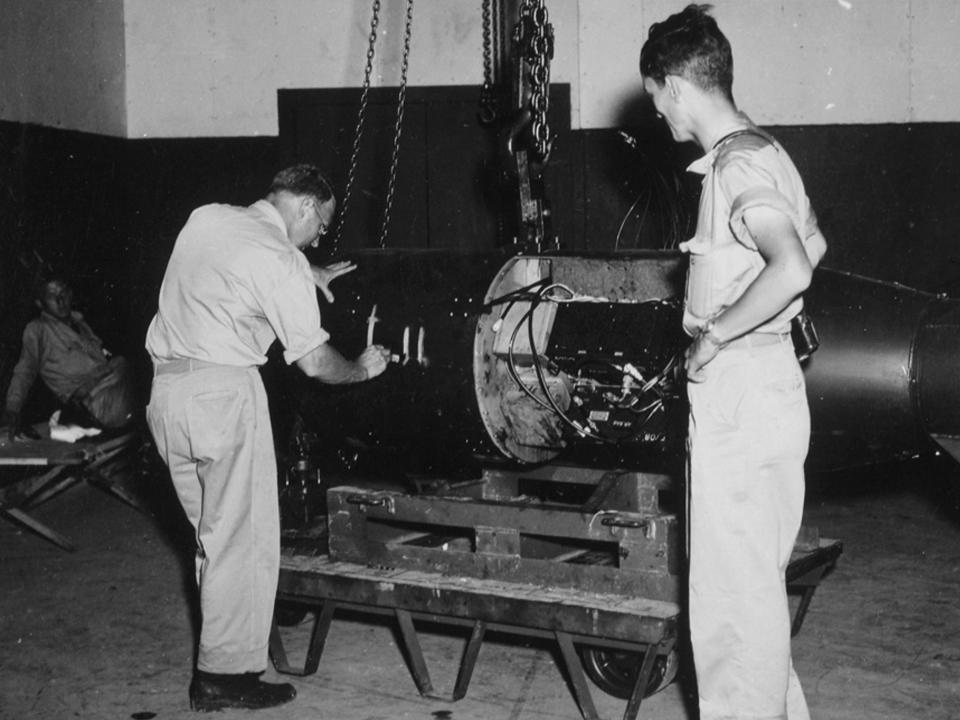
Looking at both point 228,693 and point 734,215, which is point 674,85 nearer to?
point 734,215

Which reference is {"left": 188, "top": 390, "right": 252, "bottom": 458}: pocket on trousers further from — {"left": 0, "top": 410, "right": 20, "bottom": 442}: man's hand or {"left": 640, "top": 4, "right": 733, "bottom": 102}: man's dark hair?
{"left": 0, "top": 410, "right": 20, "bottom": 442}: man's hand

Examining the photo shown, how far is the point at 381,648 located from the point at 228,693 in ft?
2.50

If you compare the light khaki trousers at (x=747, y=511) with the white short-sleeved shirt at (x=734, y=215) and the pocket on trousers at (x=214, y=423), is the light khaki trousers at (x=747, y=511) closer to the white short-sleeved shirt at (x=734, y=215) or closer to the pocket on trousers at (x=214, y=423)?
the white short-sleeved shirt at (x=734, y=215)

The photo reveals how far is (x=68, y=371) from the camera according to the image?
723 centimetres

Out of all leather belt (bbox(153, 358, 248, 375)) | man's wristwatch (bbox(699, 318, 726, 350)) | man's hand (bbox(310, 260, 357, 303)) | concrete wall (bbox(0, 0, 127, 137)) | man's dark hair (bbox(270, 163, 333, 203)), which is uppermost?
concrete wall (bbox(0, 0, 127, 137))

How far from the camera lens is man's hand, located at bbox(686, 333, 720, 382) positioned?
2.53 meters

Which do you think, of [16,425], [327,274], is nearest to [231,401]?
[327,274]

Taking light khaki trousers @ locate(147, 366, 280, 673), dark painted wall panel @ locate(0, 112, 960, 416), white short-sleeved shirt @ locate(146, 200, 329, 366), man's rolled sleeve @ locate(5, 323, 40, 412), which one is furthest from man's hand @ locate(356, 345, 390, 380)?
man's rolled sleeve @ locate(5, 323, 40, 412)

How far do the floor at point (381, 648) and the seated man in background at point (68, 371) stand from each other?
130 cm

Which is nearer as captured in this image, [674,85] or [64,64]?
[674,85]

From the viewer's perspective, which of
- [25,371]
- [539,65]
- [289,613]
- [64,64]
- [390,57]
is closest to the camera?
[539,65]

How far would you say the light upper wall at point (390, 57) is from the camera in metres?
7.80

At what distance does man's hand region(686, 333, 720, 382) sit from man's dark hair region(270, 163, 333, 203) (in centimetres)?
155

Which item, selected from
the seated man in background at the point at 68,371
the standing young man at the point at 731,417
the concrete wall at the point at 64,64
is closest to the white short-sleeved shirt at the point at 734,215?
the standing young man at the point at 731,417
